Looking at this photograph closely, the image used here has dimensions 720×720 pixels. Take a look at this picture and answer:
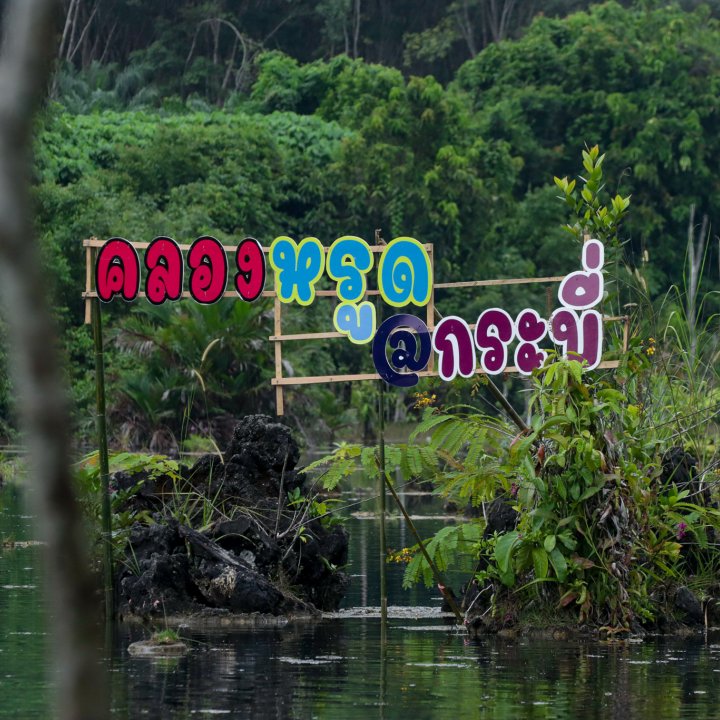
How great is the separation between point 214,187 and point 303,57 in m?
20.4

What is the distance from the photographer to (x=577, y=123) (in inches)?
2058

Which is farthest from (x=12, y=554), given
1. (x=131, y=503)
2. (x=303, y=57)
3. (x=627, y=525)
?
(x=303, y=57)

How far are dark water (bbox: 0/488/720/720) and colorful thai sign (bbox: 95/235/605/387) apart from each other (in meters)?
2.04

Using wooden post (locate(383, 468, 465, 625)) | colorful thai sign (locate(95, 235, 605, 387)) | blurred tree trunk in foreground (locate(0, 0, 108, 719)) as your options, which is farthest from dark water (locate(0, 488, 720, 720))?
blurred tree trunk in foreground (locate(0, 0, 108, 719))

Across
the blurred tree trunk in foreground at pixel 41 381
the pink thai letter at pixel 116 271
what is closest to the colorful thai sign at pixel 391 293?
the pink thai letter at pixel 116 271

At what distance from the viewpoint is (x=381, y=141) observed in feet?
152

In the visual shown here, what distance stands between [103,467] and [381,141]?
35376 millimetres

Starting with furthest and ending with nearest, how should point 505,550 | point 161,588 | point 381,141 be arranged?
1. point 381,141
2. point 161,588
3. point 505,550

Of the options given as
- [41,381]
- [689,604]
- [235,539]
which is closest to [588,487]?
[689,604]

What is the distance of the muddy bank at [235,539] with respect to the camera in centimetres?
1216

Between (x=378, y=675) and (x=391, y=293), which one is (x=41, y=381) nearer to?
(x=378, y=675)

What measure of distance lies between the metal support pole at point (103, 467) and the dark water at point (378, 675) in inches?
19.6

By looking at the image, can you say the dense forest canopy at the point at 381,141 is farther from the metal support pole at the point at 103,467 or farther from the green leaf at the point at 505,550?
the green leaf at the point at 505,550

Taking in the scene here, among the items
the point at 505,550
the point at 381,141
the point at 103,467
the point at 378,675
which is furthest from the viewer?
the point at 381,141
